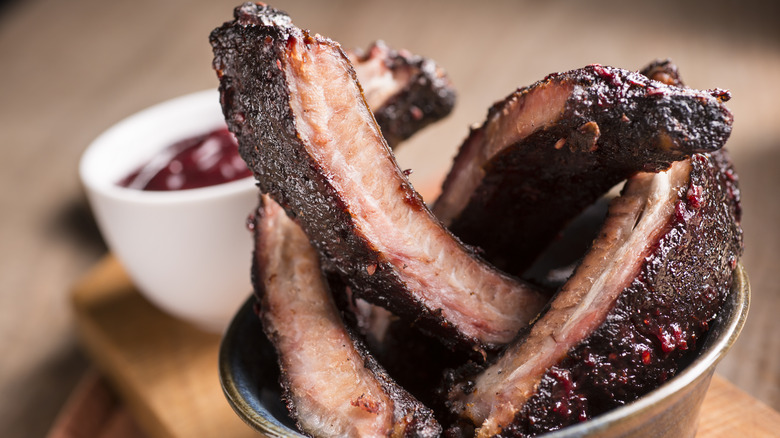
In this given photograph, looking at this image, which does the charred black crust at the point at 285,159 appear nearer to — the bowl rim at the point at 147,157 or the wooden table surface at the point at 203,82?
the bowl rim at the point at 147,157

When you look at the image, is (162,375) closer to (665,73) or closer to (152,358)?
(152,358)

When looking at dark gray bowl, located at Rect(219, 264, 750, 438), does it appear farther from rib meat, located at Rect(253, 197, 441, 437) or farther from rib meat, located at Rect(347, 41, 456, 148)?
rib meat, located at Rect(347, 41, 456, 148)

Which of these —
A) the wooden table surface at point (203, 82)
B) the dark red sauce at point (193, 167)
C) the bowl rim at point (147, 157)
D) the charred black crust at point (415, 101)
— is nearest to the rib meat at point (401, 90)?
the charred black crust at point (415, 101)

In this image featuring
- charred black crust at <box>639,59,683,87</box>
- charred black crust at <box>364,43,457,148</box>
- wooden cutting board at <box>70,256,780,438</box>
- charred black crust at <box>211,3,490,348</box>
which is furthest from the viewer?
charred black crust at <box>364,43,457,148</box>

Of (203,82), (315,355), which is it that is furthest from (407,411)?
(203,82)

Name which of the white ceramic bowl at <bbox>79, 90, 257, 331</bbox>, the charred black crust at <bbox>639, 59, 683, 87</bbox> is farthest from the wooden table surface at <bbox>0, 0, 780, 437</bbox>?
the charred black crust at <bbox>639, 59, 683, 87</bbox>
